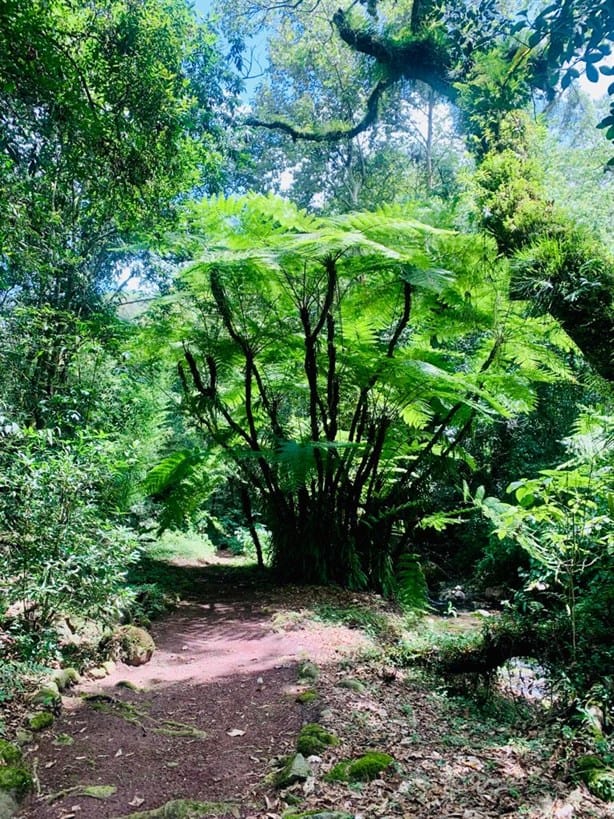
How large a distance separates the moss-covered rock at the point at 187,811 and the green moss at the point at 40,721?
78cm

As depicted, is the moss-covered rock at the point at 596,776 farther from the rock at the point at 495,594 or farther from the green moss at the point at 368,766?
the rock at the point at 495,594

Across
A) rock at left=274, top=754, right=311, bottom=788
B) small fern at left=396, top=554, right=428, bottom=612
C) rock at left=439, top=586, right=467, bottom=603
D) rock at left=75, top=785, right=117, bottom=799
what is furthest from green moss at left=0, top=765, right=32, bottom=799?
rock at left=439, top=586, right=467, bottom=603

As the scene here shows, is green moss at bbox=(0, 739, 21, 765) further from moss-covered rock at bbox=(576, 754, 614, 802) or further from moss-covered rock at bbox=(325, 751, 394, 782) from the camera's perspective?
moss-covered rock at bbox=(576, 754, 614, 802)

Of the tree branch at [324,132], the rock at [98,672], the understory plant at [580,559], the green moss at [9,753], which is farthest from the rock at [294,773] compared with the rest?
the tree branch at [324,132]

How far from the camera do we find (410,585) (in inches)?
201

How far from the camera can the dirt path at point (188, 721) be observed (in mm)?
2104

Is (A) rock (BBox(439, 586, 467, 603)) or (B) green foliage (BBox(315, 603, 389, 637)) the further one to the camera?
(A) rock (BBox(439, 586, 467, 603))

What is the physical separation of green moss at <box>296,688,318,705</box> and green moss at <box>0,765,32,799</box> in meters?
1.26

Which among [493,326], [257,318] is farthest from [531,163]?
[257,318]

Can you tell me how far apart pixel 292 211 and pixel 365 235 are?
2.54 feet

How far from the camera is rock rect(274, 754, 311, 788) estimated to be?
6.63 feet

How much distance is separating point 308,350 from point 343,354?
372 mm

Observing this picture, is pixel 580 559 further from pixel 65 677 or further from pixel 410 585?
pixel 65 677

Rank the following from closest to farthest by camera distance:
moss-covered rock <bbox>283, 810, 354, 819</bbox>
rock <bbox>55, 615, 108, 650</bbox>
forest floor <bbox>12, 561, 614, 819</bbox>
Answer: moss-covered rock <bbox>283, 810, 354, 819</bbox> < forest floor <bbox>12, 561, 614, 819</bbox> < rock <bbox>55, 615, 108, 650</bbox>
